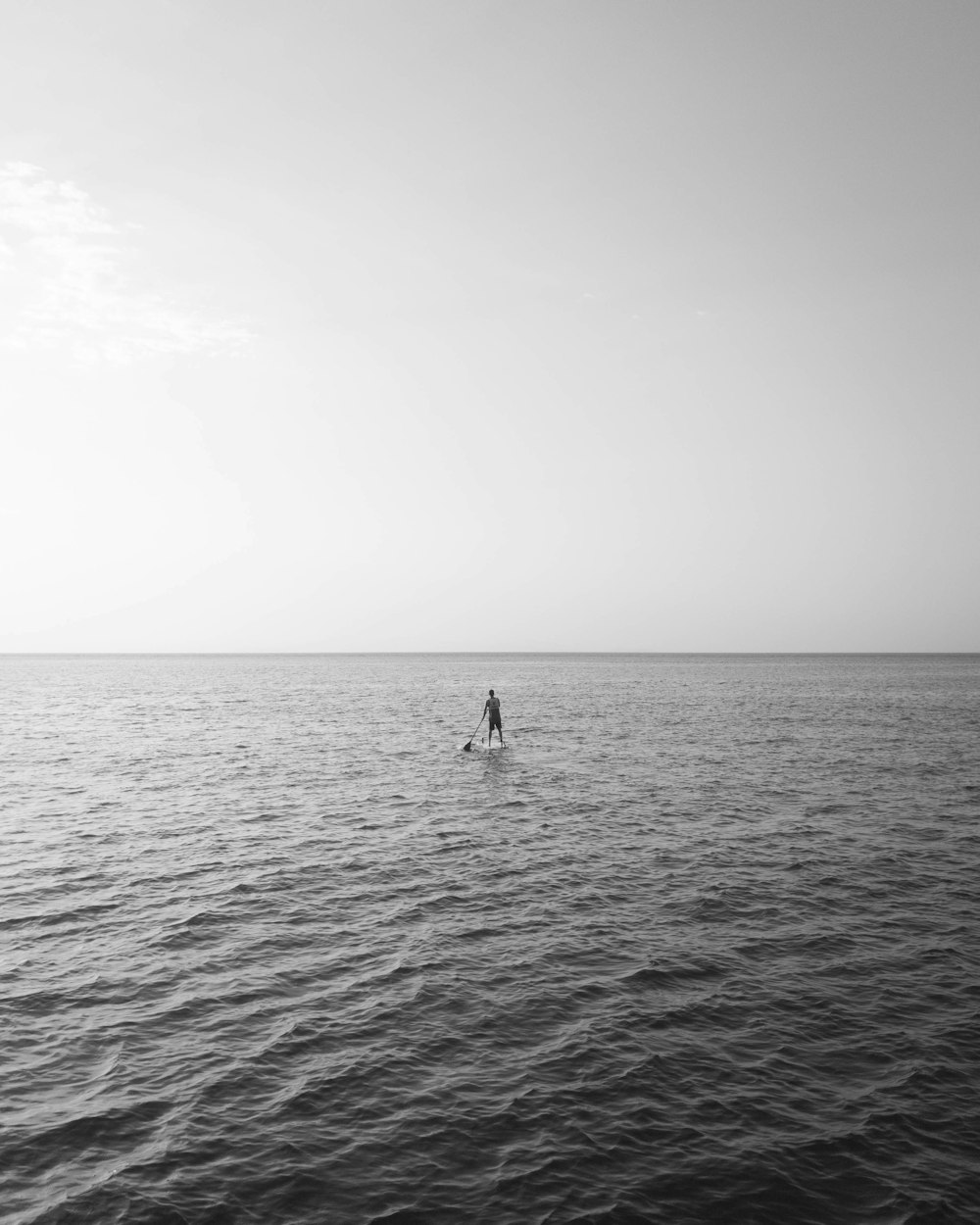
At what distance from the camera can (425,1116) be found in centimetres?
1114

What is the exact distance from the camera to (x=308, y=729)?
218 ft

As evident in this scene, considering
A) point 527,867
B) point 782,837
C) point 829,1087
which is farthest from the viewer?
point 782,837

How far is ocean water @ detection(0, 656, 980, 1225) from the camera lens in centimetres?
982

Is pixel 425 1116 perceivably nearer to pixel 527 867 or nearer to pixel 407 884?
pixel 407 884

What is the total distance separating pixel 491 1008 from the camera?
14438 mm

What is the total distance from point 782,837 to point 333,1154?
69.2 feet

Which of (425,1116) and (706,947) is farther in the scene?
(706,947)

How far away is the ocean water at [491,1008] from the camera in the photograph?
9.82 metres

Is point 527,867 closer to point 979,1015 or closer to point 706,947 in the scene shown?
point 706,947

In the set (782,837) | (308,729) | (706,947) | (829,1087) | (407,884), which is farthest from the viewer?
(308,729)

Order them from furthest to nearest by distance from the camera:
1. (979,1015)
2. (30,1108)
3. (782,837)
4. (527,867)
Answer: (782,837), (527,867), (979,1015), (30,1108)

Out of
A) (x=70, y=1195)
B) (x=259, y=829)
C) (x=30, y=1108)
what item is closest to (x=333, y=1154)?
(x=70, y=1195)

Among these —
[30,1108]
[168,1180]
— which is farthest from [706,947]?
[30,1108]

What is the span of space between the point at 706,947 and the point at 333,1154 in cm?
1003
